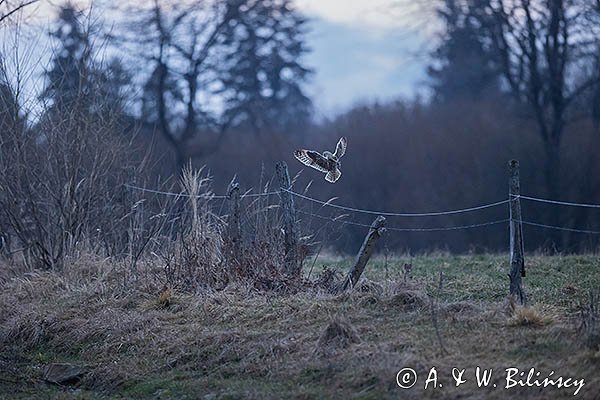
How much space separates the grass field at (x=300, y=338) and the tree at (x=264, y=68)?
29971 mm

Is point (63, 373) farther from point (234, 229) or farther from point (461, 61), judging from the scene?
point (461, 61)

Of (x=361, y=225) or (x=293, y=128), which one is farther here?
(x=293, y=128)

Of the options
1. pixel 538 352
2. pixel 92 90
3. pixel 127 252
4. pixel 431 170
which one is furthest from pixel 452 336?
pixel 431 170

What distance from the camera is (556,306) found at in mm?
10172

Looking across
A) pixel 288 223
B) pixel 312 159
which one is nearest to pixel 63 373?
pixel 288 223

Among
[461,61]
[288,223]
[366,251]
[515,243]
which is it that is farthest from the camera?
[461,61]

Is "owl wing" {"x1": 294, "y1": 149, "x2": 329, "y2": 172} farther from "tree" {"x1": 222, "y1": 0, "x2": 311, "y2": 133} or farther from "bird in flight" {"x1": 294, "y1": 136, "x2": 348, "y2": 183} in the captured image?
"tree" {"x1": 222, "y1": 0, "x2": 311, "y2": 133}

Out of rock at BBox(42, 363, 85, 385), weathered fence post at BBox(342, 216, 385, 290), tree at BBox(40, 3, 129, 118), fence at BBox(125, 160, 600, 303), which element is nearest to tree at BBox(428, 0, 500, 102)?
tree at BBox(40, 3, 129, 118)

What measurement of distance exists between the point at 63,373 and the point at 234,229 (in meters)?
3.38

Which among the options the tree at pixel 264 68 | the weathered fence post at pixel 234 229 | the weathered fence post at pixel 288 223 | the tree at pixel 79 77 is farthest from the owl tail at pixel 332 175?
the tree at pixel 264 68

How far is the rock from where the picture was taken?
10.2 m

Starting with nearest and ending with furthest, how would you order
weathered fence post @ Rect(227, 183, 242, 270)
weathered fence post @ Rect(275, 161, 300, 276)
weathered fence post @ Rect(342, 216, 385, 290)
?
weathered fence post @ Rect(342, 216, 385, 290), weathered fence post @ Rect(275, 161, 300, 276), weathered fence post @ Rect(227, 183, 242, 270)

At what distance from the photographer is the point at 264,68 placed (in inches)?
1807

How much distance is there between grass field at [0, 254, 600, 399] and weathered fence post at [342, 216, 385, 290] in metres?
0.19
